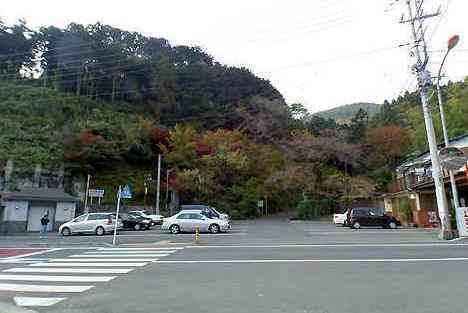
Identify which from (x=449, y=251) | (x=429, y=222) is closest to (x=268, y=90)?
(x=429, y=222)

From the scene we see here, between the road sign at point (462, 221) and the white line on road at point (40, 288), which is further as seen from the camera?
the road sign at point (462, 221)

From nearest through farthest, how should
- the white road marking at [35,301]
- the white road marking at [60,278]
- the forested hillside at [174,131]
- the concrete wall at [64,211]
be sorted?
the white road marking at [35,301]
the white road marking at [60,278]
the concrete wall at [64,211]
the forested hillside at [174,131]

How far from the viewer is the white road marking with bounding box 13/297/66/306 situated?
718cm

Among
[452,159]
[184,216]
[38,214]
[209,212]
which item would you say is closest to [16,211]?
Result: [38,214]

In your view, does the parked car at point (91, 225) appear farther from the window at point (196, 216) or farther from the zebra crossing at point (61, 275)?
the zebra crossing at point (61, 275)

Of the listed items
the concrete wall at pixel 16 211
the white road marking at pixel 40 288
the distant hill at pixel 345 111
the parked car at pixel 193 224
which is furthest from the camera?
the distant hill at pixel 345 111

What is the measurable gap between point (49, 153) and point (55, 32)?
23.5 m

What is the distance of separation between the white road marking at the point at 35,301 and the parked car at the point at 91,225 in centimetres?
1986

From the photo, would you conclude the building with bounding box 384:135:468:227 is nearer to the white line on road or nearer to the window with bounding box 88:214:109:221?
the window with bounding box 88:214:109:221

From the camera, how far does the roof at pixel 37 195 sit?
3343 centimetres

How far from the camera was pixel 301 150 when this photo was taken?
46.0 meters

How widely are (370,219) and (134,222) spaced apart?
19593 mm

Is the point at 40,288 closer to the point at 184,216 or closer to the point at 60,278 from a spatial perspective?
the point at 60,278

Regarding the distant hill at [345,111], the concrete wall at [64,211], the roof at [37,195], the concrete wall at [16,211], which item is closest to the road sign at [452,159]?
the roof at [37,195]
